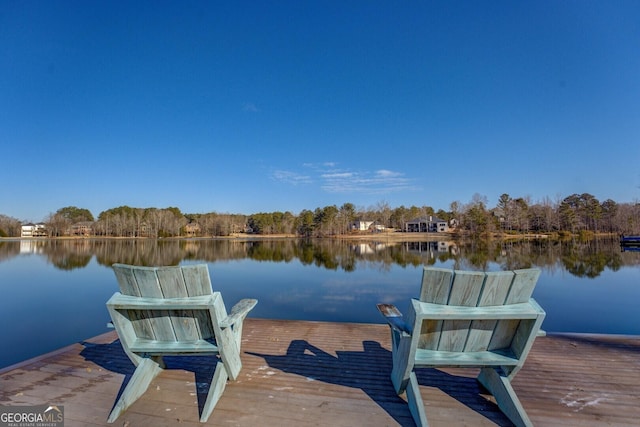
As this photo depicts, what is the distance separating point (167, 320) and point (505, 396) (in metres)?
2.42

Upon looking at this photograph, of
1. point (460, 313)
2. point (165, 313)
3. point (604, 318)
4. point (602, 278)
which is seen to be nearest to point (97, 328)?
point (165, 313)

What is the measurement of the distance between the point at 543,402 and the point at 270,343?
2644mm

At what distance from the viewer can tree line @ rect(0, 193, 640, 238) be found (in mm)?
49969

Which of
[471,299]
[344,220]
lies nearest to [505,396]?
[471,299]

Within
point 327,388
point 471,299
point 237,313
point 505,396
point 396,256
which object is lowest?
point 396,256

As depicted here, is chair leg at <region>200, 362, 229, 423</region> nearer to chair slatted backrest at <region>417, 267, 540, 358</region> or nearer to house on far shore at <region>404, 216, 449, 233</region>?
chair slatted backrest at <region>417, 267, 540, 358</region>

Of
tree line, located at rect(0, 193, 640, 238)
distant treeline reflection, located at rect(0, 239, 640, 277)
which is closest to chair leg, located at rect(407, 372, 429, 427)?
distant treeline reflection, located at rect(0, 239, 640, 277)

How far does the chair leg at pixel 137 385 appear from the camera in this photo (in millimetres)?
2163

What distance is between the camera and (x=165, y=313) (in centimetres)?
226

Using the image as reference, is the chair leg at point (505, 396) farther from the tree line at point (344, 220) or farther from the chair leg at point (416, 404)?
the tree line at point (344, 220)

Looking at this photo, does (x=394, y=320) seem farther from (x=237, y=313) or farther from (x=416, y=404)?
(x=237, y=313)

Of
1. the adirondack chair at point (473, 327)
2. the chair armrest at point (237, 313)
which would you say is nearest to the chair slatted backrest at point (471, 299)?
the adirondack chair at point (473, 327)

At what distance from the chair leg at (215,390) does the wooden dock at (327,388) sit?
0.16ft

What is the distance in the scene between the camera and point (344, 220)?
63469 mm
